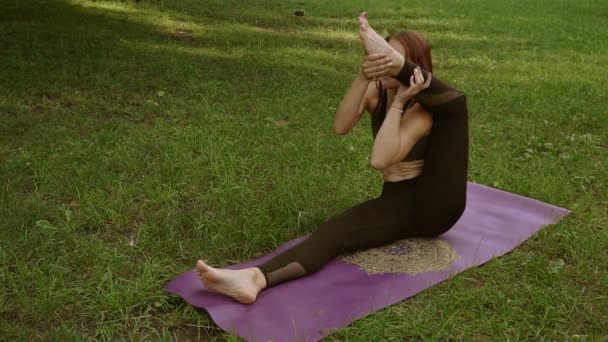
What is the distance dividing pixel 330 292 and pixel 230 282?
1.55 feet

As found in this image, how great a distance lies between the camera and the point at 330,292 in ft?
10.1

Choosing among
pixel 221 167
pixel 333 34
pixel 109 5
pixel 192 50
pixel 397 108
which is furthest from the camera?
pixel 109 5

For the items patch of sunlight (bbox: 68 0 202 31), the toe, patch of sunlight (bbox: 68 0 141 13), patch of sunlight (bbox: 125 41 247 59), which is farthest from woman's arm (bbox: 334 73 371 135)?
patch of sunlight (bbox: 68 0 141 13)

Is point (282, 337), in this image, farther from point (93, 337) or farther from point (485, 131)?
point (485, 131)

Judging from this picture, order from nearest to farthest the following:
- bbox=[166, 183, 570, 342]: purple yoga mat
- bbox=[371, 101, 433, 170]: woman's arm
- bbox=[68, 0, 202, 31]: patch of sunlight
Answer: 1. bbox=[166, 183, 570, 342]: purple yoga mat
2. bbox=[371, 101, 433, 170]: woman's arm
3. bbox=[68, 0, 202, 31]: patch of sunlight

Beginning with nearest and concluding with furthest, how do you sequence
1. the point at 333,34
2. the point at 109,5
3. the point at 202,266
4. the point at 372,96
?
the point at 202,266
the point at 372,96
the point at 333,34
the point at 109,5

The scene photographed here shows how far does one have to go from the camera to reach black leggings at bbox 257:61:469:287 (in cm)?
323

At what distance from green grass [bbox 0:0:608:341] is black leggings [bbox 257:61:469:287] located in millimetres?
385

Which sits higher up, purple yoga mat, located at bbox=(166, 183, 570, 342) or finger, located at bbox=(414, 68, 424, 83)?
finger, located at bbox=(414, 68, 424, 83)

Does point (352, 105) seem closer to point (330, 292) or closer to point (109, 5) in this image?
point (330, 292)

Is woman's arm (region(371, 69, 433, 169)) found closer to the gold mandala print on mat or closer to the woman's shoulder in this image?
the woman's shoulder

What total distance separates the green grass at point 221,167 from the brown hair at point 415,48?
1.06 m

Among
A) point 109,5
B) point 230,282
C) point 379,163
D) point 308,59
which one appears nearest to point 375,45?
point 379,163

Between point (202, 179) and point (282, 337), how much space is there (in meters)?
1.87
